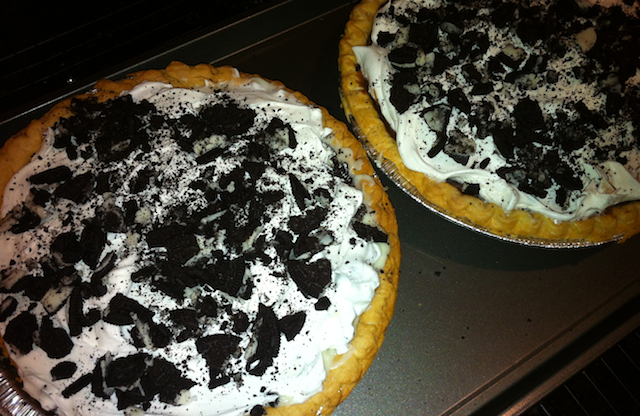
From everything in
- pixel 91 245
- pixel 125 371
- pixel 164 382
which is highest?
pixel 91 245

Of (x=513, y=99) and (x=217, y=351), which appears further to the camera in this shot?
(x=513, y=99)

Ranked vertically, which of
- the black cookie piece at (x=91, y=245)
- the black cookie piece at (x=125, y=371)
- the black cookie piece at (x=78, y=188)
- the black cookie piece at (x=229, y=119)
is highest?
the black cookie piece at (x=229, y=119)

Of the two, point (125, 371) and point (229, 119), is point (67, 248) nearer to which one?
point (125, 371)

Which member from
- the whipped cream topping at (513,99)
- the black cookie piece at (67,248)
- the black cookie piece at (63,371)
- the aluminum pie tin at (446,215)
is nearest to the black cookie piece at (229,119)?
the aluminum pie tin at (446,215)

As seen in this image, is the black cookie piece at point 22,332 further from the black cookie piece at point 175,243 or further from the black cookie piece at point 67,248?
the black cookie piece at point 175,243

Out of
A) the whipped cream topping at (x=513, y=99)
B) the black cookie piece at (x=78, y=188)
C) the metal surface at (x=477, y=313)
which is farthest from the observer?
the metal surface at (x=477, y=313)

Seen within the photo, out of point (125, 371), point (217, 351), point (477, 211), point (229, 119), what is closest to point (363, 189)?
point (477, 211)
